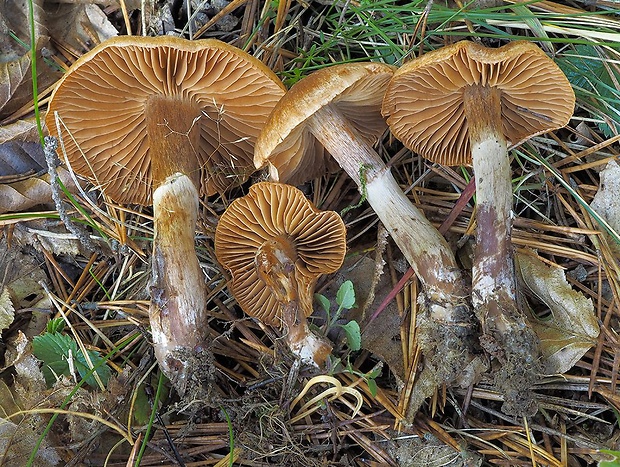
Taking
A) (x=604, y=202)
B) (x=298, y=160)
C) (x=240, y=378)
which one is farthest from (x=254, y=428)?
(x=604, y=202)

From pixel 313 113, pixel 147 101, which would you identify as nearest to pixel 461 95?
pixel 313 113

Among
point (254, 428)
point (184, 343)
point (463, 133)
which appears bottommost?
point (254, 428)

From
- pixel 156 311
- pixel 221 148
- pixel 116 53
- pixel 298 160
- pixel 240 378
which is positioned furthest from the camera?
pixel 221 148

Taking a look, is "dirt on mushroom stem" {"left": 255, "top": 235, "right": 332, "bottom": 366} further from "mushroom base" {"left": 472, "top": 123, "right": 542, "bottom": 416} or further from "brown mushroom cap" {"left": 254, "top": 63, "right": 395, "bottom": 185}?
"mushroom base" {"left": 472, "top": 123, "right": 542, "bottom": 416}

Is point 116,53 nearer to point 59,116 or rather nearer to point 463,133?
point 59,116

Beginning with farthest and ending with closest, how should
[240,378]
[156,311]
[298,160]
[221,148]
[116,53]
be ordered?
[221,148] < [298,160] < [240,378] < [156,311] < [116,53]

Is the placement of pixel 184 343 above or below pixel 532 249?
→ above

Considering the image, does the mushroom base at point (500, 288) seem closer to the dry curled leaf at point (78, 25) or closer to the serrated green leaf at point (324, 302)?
the serrated green leaf at point (324, 302)
